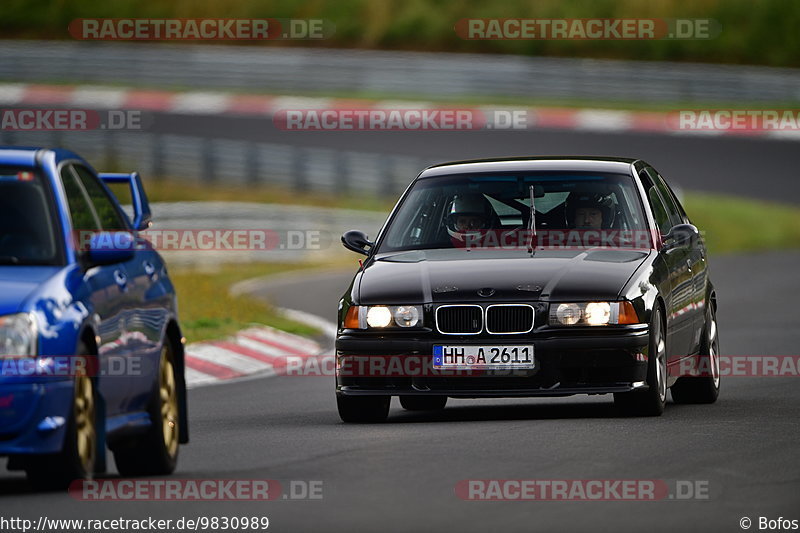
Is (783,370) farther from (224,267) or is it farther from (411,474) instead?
(224,267)

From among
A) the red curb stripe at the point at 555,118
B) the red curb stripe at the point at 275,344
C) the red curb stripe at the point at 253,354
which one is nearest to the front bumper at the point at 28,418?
the red curb stripe at the point at 253,354

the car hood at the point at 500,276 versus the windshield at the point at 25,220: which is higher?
the windshield at the point at 25,220

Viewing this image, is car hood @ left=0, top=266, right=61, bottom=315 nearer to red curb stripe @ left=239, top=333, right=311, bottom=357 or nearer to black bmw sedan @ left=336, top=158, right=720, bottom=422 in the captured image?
black bmw sedan @ left=336, top=158, right=720, bottom=422

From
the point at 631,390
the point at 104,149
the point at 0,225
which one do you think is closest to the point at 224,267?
the point at 104,149

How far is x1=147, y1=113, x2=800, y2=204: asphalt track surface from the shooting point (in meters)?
40.5

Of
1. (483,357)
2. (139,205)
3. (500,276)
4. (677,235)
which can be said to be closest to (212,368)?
(677,235)

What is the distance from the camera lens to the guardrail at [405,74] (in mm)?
48469

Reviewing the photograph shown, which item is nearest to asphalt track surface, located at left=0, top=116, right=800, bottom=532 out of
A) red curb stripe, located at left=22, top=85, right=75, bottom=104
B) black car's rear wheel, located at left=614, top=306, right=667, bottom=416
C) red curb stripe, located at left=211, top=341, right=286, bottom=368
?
black car's rear wheel, located at left=614, top=306, right=667, bottom=416

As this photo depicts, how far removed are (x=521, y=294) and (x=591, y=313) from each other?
436 millimetres

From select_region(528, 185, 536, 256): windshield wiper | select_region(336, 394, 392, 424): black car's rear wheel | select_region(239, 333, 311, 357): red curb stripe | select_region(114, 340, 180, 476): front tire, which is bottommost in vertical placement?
select_region(239, 333, 311, 357): red curb stripe

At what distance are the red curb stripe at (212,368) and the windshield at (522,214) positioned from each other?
4547 mm

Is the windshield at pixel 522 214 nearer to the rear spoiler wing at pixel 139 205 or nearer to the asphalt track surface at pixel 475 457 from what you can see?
the asphalt track surface at pixel 475 457

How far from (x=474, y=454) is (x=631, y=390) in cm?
179

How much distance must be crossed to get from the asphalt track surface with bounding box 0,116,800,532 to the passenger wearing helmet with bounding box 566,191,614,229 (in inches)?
48.4
